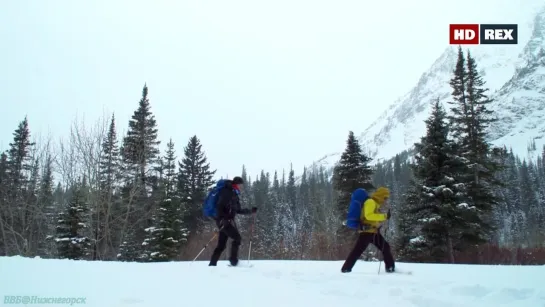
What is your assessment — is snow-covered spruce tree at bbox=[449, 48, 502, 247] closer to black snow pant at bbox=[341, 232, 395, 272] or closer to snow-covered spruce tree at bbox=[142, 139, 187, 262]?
black snow pant at bbox=[341, 232, 395, 272]

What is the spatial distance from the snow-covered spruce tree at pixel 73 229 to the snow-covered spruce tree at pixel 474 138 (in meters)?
25.0

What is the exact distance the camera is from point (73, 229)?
2694 cm

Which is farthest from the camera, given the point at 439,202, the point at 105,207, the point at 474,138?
the point at 474,138

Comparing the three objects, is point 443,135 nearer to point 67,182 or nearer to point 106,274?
point 106,274

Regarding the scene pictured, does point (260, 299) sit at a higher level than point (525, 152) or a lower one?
lower

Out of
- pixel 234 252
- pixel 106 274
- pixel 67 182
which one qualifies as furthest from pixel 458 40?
pixel 67 182

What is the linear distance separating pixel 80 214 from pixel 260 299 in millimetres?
25516

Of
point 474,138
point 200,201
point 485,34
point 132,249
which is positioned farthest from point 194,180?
point 485,34

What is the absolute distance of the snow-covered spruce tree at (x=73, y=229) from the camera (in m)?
26.2

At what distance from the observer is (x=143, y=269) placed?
752 cm

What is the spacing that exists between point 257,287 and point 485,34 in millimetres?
13932

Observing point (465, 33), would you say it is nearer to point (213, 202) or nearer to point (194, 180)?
point (213, 202)

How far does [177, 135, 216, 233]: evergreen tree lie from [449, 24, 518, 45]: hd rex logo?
103 ft

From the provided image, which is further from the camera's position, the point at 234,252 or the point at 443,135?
the point at 443,135
